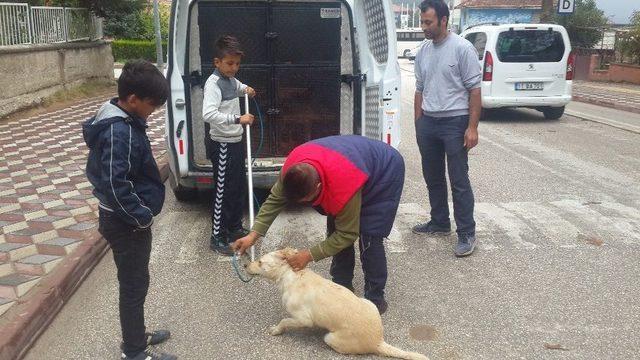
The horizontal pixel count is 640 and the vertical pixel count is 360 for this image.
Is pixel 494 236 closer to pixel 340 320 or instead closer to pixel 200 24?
pixel 340 320

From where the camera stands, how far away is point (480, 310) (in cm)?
371

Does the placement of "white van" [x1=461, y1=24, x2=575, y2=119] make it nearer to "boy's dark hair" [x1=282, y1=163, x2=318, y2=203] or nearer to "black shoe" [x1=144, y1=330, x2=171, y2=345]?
"boy's dark hair" [x1=282, y1=163, x2=318, y2=203]

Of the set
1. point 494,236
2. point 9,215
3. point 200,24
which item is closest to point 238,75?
point 200,24

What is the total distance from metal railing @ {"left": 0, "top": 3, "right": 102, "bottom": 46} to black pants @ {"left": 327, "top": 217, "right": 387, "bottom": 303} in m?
9.83

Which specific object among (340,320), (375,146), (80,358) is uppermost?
(375,146)

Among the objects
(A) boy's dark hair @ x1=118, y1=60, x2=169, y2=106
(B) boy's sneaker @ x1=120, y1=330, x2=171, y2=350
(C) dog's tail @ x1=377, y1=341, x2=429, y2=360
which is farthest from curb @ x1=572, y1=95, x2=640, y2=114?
(A) boy's dark hair @ x1=118, y1=60, x2=169, y2=106

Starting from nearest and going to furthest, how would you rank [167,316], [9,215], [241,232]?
1. [167,316]
2. [241,232]
3. [9,215]

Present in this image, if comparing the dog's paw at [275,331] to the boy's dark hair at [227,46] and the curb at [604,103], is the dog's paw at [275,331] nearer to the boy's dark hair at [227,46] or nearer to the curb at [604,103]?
the boy's dark hair at [227,46]

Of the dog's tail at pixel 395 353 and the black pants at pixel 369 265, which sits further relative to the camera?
the black pants at pixel 369 265

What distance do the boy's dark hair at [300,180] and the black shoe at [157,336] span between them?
1.17 meters

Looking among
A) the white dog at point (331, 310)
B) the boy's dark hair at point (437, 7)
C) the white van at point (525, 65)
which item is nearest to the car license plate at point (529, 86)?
the white van at point (525, 65)

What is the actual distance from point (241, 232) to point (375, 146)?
6.37 feet

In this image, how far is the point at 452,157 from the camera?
4.61 meters

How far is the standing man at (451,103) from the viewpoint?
14.7ft
